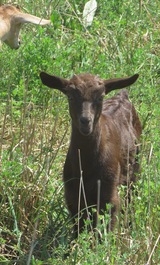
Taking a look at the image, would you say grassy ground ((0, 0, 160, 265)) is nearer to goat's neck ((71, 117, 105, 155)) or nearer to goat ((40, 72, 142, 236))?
goat ((40, 72, 142, 236))

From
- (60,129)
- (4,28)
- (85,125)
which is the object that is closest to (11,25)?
(4,28)

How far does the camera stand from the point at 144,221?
669 centimetres

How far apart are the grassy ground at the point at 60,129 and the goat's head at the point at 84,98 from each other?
1.48 ft

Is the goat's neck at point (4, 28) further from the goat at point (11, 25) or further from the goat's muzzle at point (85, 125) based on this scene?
→ the goat's muzzle at point (85, 125)

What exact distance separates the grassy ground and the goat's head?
1.48 ft

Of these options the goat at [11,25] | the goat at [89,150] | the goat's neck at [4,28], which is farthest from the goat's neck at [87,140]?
the goat's neck at [4,28]

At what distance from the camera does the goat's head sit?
684 cm

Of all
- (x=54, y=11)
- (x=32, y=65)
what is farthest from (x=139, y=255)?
(x=54, y=11)

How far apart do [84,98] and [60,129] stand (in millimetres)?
2038

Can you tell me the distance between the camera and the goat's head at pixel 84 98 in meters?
6.84

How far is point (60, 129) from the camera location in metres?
8.97

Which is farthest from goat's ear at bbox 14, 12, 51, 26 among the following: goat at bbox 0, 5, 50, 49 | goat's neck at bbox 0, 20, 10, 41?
goat's neck at bbox 0, 20, 10, 41

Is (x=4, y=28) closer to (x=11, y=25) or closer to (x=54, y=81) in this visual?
(x=11, y=25)

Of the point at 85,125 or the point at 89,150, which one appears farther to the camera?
the point at 89,150
